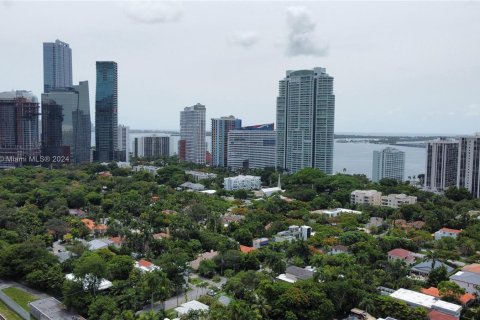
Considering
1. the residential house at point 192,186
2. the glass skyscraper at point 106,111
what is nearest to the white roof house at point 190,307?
the residential house at point 192,186

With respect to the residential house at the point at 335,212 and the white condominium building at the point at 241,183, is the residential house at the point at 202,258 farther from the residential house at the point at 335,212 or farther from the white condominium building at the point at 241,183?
the white condominium building at the point at 241,183

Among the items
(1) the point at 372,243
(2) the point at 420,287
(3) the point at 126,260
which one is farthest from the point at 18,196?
(2) the point at 420,287

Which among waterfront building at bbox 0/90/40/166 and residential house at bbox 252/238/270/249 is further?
waterfront building at bbox 0/90/40/166

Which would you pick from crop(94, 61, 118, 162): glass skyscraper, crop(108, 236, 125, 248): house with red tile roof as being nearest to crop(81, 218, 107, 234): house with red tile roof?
crop(108, 236, 125, 248): house with red tile roof

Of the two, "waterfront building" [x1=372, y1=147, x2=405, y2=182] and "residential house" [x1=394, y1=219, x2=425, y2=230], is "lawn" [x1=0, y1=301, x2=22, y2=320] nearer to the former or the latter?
"residential house" [x1=394, y1=219, x2=425, y2=230]

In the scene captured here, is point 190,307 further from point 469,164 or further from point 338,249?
point 469,164
